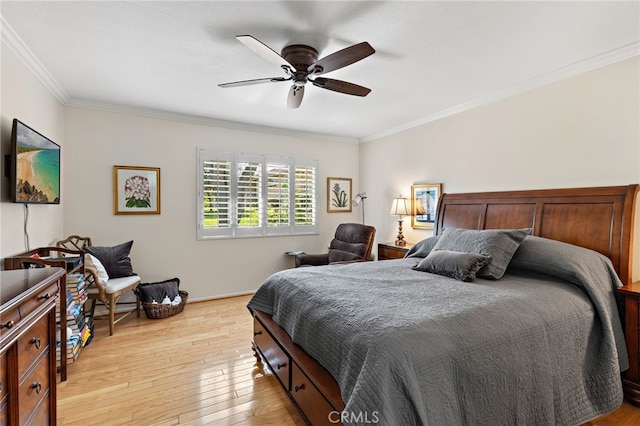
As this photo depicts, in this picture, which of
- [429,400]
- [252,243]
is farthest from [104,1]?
[252,243]

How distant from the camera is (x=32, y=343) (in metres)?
1.30

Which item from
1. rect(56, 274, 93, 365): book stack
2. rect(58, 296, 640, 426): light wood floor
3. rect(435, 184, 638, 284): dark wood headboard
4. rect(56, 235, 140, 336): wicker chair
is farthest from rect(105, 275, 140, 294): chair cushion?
rect(435, 184, 638, 284): dark wood headboard

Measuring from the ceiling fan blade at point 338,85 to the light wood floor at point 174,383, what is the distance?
2.35 m

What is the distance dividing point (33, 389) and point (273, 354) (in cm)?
127

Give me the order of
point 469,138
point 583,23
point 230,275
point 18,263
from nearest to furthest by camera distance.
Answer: point 583,23 → point 18,263 → point 469,138 → point 230,275

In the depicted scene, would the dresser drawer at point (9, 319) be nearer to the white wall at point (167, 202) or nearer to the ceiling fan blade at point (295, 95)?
the ceiling fan blade at point (295, 95)

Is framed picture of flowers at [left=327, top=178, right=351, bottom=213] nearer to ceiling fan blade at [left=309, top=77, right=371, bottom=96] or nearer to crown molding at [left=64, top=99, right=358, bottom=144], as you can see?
crown molding at [left=64, top=99, right=358, bottom=144]

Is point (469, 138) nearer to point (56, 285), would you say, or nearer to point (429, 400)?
point (429, 400)

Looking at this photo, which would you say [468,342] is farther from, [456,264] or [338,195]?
[338,195]

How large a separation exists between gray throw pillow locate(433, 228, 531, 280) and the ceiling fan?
1.54m

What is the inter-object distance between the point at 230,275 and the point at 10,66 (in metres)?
3.08

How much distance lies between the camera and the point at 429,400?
1217mm

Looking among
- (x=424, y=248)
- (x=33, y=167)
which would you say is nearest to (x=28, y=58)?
(x=33, y=167)

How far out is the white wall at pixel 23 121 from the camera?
214 cm
